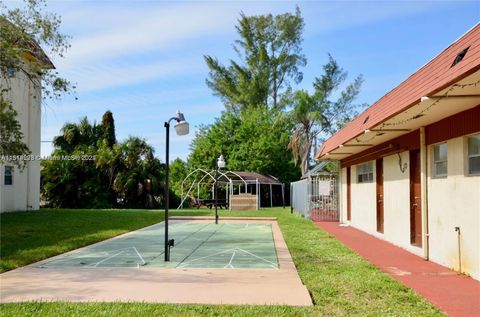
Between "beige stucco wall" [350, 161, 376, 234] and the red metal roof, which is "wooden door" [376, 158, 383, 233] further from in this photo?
the red metal roof

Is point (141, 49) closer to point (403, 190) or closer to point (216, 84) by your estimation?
point (403, 190)

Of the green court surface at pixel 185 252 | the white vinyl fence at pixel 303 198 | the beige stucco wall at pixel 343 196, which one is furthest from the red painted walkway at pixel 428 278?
the white vinyl fence at pixel 303 198

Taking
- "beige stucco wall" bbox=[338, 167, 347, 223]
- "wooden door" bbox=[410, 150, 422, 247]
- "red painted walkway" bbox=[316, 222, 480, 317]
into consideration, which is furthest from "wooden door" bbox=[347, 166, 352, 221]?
"wooden door" bbox=[410, 150, 422, 247]

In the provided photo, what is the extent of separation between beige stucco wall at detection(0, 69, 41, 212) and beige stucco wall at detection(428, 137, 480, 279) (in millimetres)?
20040

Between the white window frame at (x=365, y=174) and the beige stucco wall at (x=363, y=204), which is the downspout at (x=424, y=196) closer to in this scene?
the beige stucco wall at (x=363, y=204)

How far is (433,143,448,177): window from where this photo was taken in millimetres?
9030

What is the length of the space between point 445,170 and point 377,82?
3538cm

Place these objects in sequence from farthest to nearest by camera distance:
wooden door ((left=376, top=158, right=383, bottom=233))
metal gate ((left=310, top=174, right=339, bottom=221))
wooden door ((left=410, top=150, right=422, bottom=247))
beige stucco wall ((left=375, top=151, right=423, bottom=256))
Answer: metal gate ((left=310, top=174, right=339, bottom=221))
wooden door ((left=376, top=158, right=383, bottom=233))
beige stucco wall ((left=375, top=151, right=423, bottom=256))
wooden door ((left=410, top=150, right=422, bottom=247))

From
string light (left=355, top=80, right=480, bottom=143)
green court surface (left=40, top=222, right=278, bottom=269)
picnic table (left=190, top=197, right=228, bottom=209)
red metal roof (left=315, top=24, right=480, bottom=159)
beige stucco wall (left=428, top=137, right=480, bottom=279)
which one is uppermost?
red metal roof (left=315, top=24, right=480, bottom=159)

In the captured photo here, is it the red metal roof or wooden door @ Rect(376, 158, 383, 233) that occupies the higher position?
the red metal roof

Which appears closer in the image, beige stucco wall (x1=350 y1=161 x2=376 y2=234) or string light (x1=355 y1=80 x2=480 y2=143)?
string light (x1=355 y1=80 x2=480 y2=143)

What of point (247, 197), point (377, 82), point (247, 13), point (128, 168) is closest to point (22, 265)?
point (247, 197)

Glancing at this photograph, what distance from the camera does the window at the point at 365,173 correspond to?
50.3 ft

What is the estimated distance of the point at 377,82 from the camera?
42.8m
